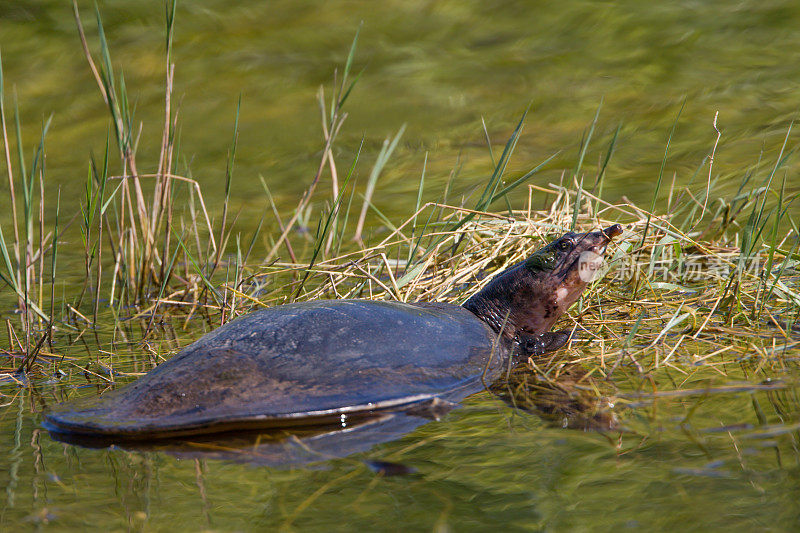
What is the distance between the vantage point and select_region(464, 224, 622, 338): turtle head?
314 cm

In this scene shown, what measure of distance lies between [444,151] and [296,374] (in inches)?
Result: 171

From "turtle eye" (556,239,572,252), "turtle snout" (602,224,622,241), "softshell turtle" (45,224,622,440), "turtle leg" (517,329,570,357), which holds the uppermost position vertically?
"turtle snout" (602,224,622,241)

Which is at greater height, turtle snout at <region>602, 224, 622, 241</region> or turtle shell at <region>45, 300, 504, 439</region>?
turtle snout at <region>602, 224, 622, 241</region>

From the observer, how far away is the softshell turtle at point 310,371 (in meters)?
2.37

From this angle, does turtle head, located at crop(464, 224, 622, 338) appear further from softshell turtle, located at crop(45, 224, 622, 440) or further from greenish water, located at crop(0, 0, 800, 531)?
greenish water, located at crop(0, 0, 800, 531)

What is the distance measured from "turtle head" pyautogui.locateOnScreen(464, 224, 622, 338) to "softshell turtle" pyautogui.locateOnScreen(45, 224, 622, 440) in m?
0.01

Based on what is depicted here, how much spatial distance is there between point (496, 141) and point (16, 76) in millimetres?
5128

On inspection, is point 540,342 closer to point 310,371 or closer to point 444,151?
point 310,371

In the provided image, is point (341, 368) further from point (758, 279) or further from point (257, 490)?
point (758, 279)

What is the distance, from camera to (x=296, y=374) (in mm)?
2516

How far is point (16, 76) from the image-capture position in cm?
867

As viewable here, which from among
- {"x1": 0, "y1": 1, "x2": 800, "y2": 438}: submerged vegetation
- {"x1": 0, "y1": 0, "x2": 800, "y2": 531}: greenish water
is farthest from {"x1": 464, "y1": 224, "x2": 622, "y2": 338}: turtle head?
{"x1": 0, "y1": 0, "x2": 800, "y2": 531}: greenish water

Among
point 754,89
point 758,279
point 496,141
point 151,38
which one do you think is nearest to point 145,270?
point 758,279

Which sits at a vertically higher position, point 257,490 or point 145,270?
point 257,490
